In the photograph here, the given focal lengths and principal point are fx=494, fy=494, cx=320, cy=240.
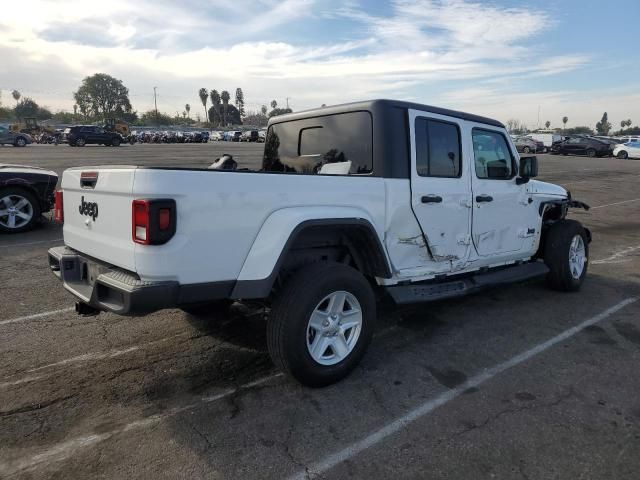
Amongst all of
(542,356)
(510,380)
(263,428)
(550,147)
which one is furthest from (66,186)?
(550,147)

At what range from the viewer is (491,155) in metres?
4.81

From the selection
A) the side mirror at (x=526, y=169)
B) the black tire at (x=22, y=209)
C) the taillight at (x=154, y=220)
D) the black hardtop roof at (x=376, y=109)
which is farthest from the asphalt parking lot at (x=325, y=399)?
the black tire at (x=22, y=209)

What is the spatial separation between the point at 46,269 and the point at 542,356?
5.70 meters

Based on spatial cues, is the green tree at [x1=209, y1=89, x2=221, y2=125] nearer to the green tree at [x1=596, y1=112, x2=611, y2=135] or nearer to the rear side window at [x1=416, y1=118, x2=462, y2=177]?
the green tree at [x1=596, y1=112, x2=611, y2=135]

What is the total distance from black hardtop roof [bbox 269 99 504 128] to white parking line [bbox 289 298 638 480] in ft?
6.89

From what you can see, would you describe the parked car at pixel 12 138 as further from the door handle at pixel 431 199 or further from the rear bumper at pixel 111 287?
the door handle at pixel 431 199

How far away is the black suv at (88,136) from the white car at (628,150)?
41.6m

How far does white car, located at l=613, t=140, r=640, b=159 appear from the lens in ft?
124

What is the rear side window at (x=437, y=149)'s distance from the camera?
3990 millimetres

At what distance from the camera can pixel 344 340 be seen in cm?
349

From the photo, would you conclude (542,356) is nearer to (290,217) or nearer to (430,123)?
(430,123)

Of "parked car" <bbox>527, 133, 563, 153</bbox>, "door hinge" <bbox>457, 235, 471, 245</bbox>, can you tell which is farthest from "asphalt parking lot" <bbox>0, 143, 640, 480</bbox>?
"parked car" <bbox>527, 133, 563, 153</bbox>

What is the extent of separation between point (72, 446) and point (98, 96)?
502 ft

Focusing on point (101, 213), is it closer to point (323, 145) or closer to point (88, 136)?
point (323, 145)
